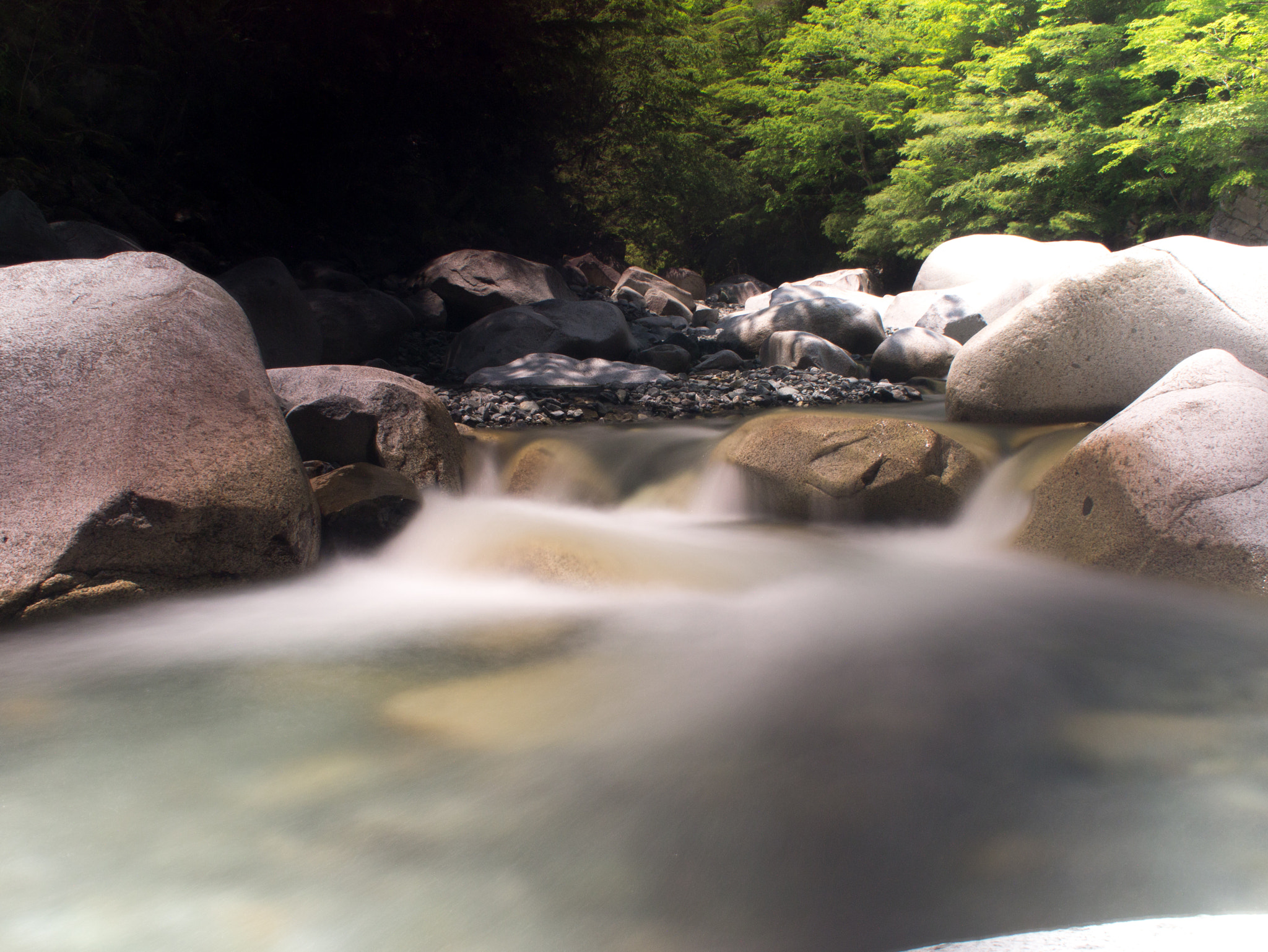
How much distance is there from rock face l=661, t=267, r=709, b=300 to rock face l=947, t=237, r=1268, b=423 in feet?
52.6

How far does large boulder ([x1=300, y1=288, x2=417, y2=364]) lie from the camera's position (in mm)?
9266

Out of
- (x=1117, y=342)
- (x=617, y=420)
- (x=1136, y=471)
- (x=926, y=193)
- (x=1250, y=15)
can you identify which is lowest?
(x=617, y=420)

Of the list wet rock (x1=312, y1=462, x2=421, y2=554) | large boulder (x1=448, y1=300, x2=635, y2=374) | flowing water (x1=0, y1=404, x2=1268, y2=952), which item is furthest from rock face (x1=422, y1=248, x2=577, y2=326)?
flowing water (x1=0, y1=404, x2=1268, y2=952)

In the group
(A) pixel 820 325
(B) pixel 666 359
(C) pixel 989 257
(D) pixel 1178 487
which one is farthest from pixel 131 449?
(C) pixel 989 257

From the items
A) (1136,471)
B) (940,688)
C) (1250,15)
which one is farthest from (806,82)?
(940,688)

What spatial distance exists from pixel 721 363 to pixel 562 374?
103 inches

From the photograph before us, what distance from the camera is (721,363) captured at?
1041 cm

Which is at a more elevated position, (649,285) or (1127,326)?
(1127,326)

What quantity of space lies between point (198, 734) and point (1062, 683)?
276 centimetres

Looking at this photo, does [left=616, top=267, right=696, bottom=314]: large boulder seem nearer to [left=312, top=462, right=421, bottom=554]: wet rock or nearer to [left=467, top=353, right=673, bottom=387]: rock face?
[left=467, top=353, right=673, bottom=387]: rock face

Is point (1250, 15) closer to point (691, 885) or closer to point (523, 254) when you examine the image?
point (523, 254)

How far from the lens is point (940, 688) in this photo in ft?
8.58

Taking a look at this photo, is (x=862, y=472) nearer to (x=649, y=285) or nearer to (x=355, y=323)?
(x=355, y=323)

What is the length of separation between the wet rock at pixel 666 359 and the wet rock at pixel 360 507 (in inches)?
243
